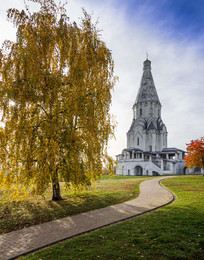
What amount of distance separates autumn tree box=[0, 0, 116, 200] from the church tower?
47.5 meters

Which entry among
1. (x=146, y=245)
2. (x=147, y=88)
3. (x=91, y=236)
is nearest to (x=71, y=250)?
(x=91, y=236)

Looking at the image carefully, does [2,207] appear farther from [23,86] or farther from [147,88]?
[147,88]

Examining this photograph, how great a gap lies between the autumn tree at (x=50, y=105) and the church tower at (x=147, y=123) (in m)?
47.5

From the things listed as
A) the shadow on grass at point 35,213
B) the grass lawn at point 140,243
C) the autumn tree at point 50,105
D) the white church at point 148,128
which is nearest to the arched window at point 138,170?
the white church at point 148,128

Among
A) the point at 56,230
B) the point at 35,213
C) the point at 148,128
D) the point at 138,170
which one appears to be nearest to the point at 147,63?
the point at 148,128

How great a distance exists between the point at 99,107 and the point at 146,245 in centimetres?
751

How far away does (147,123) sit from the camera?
59.8m

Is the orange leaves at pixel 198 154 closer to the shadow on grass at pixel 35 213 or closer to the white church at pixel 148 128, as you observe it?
the white church at pixel 148 128

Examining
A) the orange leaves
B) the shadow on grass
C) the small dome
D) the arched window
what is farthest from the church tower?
the shadow on grass

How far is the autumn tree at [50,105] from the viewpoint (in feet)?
31.0

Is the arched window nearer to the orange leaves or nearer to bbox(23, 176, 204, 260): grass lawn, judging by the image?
the orange leaves

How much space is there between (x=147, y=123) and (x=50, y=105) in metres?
52.0

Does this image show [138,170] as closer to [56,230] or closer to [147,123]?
[147,123]

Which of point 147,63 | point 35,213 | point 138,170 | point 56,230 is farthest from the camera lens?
A: point 147,63
